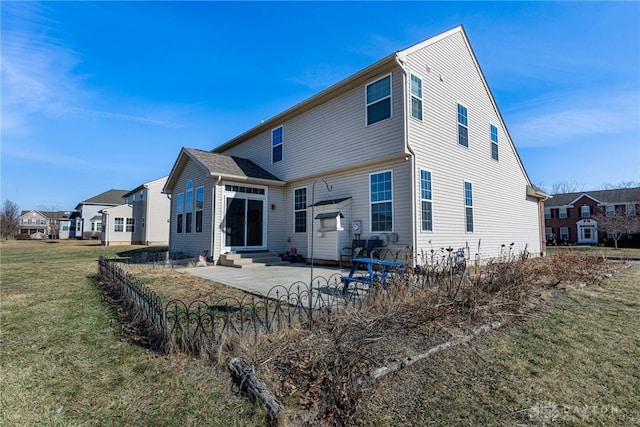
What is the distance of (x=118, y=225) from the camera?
99.5 feet

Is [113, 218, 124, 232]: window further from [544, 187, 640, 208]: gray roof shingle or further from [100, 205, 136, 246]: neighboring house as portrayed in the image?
[544, 187, 640, 208]: gray roof shingle

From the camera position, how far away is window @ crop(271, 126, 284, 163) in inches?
566

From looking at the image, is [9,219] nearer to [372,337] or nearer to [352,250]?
[352,250]

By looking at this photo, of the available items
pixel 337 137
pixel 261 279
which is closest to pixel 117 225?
pixel 337 137

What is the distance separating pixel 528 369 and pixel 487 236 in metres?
11.2

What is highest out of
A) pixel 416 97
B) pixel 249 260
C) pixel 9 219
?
pixel 416 97

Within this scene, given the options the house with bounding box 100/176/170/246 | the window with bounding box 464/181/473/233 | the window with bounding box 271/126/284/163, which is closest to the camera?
the window with bounding box 464/181/473/233

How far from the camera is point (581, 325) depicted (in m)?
4.52

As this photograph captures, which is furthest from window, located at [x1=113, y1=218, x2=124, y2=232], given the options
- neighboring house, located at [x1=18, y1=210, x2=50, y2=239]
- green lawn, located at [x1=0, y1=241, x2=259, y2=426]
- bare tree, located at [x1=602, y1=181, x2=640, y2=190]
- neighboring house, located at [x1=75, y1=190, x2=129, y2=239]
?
bare tree, located at [x1=602, y1=181, x2=640, y2=190]

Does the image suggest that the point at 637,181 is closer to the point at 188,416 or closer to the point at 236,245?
the point at 236,245

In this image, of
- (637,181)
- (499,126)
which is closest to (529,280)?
(499,126)

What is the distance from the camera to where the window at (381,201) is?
10086 millimetres

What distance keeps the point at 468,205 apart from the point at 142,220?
30.5 metres

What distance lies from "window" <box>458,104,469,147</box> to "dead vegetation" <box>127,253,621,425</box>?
7225 mm
